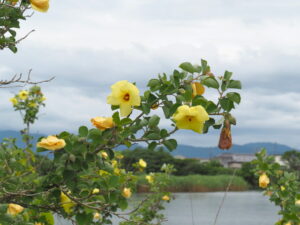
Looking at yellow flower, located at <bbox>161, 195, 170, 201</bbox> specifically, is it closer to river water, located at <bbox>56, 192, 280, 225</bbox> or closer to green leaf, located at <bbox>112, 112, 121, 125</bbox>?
river water, located at <bbox>56, 192, 280, 225</bbox>

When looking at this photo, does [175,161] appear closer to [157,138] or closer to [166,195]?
[166,195]

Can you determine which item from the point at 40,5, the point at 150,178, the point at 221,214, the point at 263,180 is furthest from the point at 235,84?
the point at 221,214

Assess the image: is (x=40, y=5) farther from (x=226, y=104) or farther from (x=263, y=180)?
(x=263, y=180)

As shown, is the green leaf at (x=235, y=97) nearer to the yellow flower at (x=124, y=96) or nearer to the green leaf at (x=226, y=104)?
the green leaf at (x=226, y=104)

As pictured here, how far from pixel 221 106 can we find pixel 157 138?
0.78 feet

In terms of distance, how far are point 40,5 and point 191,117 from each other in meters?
0.93

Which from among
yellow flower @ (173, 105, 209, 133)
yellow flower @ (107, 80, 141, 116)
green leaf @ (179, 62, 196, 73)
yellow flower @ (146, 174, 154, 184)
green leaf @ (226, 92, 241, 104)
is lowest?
yellow flower @ (146, 174, 154, 184)

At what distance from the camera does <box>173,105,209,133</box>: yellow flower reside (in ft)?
4.88

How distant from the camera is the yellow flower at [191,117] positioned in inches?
58.6

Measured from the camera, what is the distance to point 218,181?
26000mm

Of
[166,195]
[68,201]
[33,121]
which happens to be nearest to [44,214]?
[68,201]

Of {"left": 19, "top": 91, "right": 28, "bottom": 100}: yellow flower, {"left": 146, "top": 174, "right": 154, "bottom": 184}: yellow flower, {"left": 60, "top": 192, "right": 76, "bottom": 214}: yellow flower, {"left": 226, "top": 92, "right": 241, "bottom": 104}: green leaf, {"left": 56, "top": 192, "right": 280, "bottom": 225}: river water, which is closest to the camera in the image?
{"left": 226, "top": 92, "right": 241, "bottom": 104}: green leaf

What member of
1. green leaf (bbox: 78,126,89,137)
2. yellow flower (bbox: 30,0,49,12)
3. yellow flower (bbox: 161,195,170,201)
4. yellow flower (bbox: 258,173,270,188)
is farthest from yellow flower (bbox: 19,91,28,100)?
green leaf (bbox: 78,126,89,137)

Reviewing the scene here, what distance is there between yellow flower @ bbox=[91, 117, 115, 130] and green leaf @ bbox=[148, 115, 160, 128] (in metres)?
0.14
